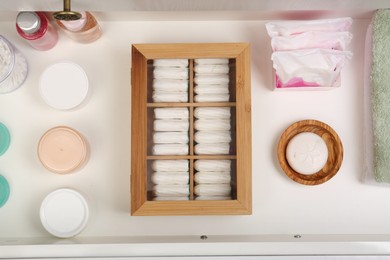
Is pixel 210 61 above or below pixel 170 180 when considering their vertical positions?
above

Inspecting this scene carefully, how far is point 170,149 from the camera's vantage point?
1121 mm

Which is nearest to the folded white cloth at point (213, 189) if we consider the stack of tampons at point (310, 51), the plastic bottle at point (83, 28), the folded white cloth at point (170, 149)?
the folded white cloth at point (170, 149)

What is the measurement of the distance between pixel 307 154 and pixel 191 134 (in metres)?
0.33

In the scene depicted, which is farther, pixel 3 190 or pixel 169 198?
pixel 3 190

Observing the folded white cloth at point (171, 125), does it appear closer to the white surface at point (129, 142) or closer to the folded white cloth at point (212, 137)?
the folded white cloth at point (212, 137)

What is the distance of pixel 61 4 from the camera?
1.01 meters

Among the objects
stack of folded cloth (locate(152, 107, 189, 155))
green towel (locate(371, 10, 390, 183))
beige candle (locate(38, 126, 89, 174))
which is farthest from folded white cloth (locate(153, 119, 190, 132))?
green towel (locate(371, 10, 390, 183))

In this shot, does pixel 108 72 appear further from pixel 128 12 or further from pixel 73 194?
pixel 73 194

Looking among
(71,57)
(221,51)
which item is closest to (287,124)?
(221,51)

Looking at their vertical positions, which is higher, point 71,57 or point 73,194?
point 71,57

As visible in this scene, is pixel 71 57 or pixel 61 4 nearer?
pixel 61 4

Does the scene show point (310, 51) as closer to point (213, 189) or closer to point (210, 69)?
point (210, 69)

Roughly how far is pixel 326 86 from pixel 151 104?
476mm

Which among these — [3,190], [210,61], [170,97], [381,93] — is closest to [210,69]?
[210,61]
